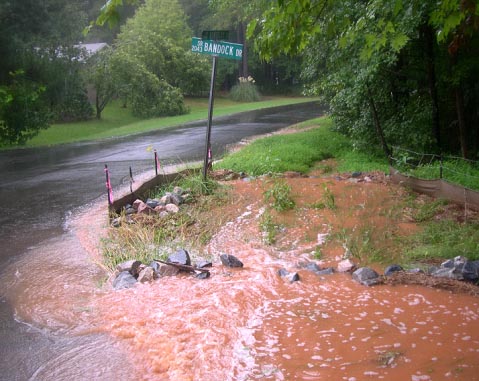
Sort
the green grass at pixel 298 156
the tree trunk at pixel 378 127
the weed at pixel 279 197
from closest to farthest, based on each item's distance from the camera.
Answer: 1. the weed at pixel 279 197
2. the green grass at pixel 298 156
3. the tree trunk at pixel 378 127

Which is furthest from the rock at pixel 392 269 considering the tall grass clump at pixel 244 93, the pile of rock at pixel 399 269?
the tall grass clump at pixel 244 93

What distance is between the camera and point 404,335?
462 cm

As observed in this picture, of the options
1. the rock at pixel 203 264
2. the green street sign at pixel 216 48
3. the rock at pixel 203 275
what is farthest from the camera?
the green street sign at pixel 216 48

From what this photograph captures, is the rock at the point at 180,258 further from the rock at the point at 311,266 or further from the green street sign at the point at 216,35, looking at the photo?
the green street sign at the point at 216,35

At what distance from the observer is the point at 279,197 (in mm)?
8305

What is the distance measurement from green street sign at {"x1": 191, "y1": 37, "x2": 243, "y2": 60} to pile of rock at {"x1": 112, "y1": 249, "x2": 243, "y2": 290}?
3.59m

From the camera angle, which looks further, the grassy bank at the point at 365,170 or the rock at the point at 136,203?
the rock at the point at 136,203

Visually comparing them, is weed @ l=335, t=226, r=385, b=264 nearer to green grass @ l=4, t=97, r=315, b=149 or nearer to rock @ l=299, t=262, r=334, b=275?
rock @ l=299, t=262, r=334, b=275

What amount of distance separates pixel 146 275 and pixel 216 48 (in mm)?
4173

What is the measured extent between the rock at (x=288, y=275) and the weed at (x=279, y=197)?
2.13 m

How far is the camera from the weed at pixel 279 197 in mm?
8195

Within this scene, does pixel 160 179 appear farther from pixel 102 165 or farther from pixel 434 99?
pixel 434 99

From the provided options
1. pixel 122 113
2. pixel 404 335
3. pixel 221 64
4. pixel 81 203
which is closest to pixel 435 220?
pixel 404 335

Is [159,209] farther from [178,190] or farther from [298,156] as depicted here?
[298,156]
